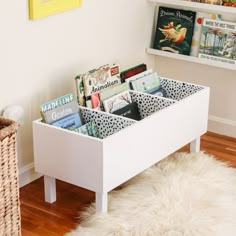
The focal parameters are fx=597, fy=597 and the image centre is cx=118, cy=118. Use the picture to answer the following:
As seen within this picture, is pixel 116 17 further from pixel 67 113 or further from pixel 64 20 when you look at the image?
pixel 67 113

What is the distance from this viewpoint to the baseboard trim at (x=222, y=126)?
11.1ft

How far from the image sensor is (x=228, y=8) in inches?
122

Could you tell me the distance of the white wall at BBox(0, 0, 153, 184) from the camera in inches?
102

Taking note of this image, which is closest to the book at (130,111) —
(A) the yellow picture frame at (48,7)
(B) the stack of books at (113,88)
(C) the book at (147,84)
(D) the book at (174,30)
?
(B) the stack of books at (113,88)

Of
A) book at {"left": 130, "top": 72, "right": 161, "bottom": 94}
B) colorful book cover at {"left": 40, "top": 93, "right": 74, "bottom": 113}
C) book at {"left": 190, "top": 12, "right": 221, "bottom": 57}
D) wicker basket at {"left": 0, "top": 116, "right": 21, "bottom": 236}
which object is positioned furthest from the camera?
book at {"left": 190, "top": 12, "right": 221, "bottom": 57}

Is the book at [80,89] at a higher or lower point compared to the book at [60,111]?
higher

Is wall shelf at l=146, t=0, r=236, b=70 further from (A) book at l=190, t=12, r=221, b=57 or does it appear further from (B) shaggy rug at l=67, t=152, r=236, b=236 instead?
(B) shaggy rug at l=67, t=152, r=236, b=236

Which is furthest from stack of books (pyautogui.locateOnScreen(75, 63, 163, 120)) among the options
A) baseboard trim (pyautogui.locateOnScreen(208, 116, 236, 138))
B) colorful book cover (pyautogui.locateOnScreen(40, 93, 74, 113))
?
baseboard trim (pyautogui.locateOnScreen(208, 116, 236, 138))

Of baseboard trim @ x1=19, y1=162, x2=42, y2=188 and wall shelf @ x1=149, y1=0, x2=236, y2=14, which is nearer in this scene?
baseboard trim @ x1=19, y1=162, x2=42, y2=188

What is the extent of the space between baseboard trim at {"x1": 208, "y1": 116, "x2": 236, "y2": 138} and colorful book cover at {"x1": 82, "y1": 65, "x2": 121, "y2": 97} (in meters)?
0.76

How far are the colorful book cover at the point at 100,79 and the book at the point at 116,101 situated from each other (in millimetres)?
82

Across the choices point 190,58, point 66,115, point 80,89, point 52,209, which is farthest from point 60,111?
point 190,58

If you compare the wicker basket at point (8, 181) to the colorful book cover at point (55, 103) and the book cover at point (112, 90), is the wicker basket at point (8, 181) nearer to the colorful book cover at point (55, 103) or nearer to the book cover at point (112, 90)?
the colorful book cover at point (55, 103)

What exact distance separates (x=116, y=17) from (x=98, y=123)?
0.75 m
